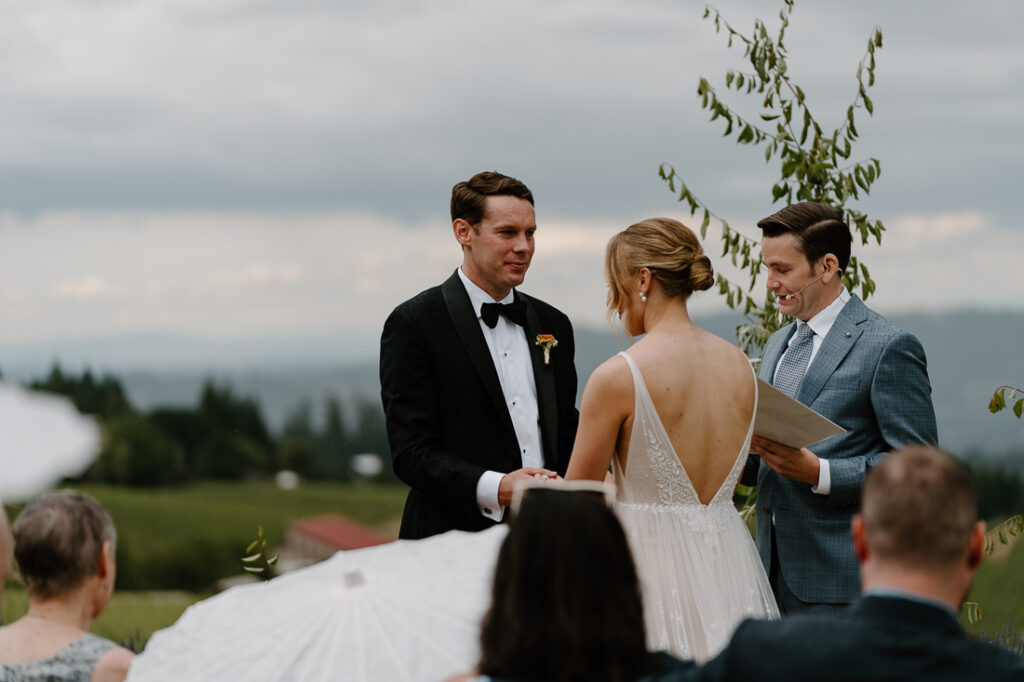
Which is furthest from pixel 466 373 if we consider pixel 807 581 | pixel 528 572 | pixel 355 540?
pixel 355 540

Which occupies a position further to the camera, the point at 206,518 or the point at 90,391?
the point at 206,518

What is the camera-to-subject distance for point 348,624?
Result: 2184 mm

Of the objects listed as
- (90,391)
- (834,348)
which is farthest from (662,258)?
(90,391)

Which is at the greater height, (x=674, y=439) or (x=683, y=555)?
(x=674, y=439)

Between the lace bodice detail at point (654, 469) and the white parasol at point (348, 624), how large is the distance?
3.40ft

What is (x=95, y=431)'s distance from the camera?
1612cm

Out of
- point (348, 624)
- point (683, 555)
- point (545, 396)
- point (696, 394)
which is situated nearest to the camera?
point (348, 624)

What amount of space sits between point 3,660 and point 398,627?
3.57ft

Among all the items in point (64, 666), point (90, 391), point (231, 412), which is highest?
point (64, 666)

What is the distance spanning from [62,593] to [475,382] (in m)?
1.88

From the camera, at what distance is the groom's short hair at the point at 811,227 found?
3.82 m

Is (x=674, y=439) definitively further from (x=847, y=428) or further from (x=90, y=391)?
(x=90, y=391)

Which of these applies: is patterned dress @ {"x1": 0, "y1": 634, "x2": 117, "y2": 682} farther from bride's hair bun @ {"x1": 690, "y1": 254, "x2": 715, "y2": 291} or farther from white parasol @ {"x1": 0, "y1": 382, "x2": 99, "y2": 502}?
white parasol @ {"x1": 0, "y1": 382, "x2": 99, "y2": 502}

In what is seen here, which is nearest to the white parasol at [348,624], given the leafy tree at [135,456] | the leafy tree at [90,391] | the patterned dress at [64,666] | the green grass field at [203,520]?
the patterned dress at [64,666]
